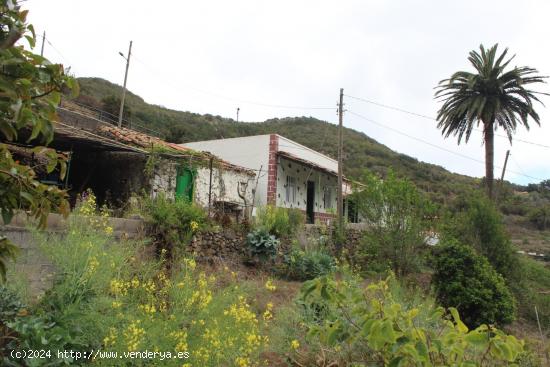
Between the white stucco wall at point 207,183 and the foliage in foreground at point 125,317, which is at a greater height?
the white stucco wall at point 207,183

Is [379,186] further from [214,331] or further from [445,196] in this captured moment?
[445,196]

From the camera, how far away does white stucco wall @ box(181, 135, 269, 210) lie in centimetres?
1620

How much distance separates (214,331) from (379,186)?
8.68 m

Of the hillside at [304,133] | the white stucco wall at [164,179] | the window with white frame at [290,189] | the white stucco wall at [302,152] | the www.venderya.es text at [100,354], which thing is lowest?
the www.venderya.es text at [100,354]

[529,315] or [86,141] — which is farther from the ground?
[86,141]

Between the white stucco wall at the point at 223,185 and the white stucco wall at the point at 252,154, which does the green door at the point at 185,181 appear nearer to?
the white stucco wall at the point at 223,185

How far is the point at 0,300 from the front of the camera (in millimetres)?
4230

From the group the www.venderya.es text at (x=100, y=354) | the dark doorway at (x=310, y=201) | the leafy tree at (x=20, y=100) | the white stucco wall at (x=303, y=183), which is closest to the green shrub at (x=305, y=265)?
the white stucco wall at (x=303, y=183)

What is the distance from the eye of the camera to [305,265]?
988 cm

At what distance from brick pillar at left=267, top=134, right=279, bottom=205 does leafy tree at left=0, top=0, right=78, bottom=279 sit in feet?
45.9

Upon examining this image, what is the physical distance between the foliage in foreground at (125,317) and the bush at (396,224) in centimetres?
725

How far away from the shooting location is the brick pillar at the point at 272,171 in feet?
51.9

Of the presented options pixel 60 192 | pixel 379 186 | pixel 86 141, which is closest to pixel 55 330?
pixel 60 192

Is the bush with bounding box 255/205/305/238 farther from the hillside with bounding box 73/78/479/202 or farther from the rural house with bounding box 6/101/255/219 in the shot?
the hillside with bounding box 73/78/479/202
